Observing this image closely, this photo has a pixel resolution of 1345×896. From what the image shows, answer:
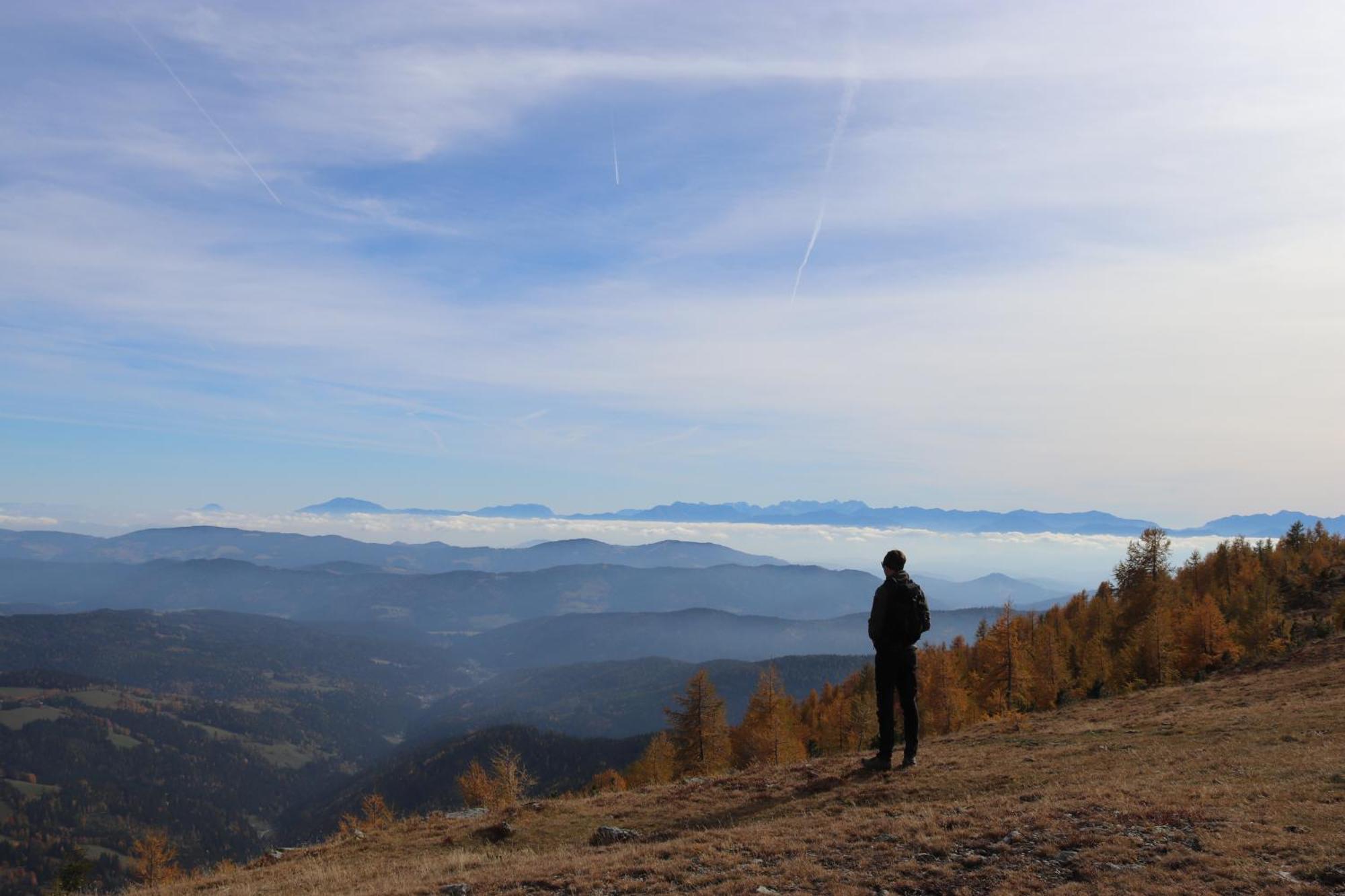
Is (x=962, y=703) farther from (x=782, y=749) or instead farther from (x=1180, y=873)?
(x=1180, y=873)

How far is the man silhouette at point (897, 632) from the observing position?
15.9 meters

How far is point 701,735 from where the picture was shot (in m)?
55.1

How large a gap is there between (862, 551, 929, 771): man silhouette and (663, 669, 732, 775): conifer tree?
132ft

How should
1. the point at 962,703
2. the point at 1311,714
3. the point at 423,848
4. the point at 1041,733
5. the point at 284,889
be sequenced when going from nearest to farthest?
the point at 284,889 → the point at 423,848 → the point at 1311,714 → the point at 1041,733 → the point at 962,703

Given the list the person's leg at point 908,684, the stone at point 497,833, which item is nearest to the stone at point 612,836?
the stone at point 497,833

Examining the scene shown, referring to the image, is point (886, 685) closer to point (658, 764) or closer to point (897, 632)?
point (897, 632)

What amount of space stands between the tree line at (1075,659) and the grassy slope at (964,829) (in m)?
23.6

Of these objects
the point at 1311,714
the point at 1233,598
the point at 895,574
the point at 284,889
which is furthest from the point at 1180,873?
the point at 1233,598

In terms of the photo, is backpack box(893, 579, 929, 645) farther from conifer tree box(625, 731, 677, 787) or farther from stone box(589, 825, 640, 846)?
conifer tree box(625, 731, 677, 787)

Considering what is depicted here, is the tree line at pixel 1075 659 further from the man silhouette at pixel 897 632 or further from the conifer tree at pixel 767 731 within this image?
the man silhouette at pixel 897 632

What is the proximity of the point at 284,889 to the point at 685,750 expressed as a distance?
44800 millimetres

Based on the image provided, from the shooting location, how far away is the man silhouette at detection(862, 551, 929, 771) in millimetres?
15914

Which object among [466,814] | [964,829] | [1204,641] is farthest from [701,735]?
[964,829]

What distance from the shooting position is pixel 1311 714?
21.2 metres
